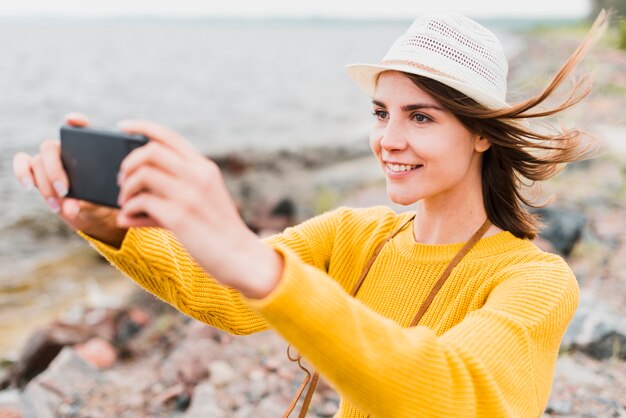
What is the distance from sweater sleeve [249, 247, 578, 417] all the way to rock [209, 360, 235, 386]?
2.89m

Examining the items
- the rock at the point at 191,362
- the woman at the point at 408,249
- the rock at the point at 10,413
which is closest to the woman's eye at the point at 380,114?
the woman at the point at 408,249

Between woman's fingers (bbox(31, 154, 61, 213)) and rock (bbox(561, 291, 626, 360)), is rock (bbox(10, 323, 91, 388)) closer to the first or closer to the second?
rock (bbox(561, 291, 626, 360))

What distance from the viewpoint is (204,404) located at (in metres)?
3.94

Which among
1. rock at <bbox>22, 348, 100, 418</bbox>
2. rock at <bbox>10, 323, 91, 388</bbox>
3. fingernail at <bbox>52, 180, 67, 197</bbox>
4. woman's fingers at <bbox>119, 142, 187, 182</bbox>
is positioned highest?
woman's fingers at <bbox>119, 142, 187, 182</bbox>

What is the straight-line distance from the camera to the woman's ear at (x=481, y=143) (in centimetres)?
209

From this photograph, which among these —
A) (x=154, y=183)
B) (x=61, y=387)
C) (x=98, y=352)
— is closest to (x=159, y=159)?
(x=154, y=183)

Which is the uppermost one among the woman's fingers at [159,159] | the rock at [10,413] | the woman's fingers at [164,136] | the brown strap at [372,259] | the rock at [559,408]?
the woman's fingers at [164,136]

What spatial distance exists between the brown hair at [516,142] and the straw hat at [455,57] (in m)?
0.04

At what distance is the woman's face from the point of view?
6.31ft

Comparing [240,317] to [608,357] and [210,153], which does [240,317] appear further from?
[210,153]

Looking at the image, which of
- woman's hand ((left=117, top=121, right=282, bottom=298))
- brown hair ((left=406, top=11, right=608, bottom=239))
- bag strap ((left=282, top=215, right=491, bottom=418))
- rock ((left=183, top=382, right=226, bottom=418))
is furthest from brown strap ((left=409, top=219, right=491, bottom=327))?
rock ((left=183, top=382, right=226, bottom=418))

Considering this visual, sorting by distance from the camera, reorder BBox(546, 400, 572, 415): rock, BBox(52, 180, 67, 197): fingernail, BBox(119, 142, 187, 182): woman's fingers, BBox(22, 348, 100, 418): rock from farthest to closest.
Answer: BBox(22, 348, 100, 418): rock → BBox(546, 400, 572, 415): rock → BBox(52, 180, 67, 197): fingernail → BBox(119, 142, 187, 182): woman's fingers

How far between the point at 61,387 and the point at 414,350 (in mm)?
4050

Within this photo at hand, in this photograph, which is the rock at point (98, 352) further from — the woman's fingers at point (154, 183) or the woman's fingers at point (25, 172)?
the woman's fingers at point (154, 183)
